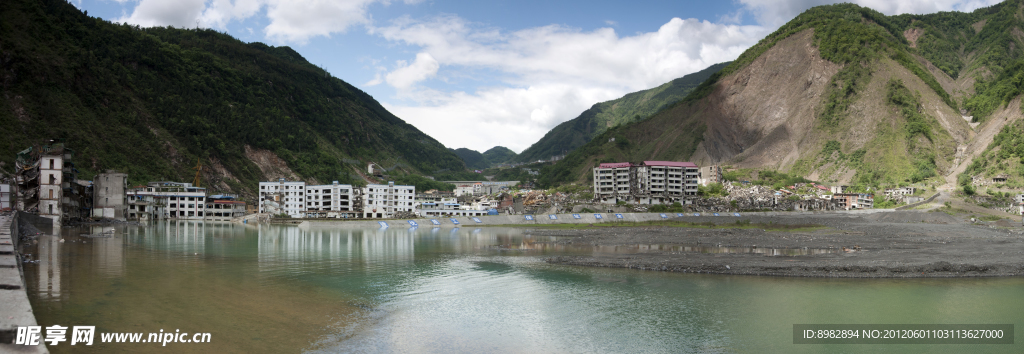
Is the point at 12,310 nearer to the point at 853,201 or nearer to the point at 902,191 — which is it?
the point at 853,201

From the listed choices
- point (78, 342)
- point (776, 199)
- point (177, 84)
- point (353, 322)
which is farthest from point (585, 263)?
point (177, 84)

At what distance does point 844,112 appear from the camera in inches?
5148

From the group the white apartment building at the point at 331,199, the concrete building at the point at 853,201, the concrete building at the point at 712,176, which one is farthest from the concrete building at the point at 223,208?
the concrete building at the point at 853,201

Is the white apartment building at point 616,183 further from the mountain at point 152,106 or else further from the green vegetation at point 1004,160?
the mountain at point 152,106

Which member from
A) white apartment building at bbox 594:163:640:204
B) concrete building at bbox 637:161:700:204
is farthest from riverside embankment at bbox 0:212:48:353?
concrete building at bbox 637:161:700:204

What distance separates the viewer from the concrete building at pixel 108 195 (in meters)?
64.0

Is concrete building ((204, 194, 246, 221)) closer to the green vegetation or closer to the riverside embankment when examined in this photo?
the riverside embankment

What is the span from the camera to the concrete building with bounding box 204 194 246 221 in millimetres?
84688

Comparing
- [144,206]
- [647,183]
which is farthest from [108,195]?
[647,183]

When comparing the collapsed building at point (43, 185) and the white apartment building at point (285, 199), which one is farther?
the white apartment building at point (285, 199)

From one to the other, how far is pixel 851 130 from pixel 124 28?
16520cm

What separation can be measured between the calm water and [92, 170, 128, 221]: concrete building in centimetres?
4097

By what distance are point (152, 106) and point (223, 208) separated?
32540 mm

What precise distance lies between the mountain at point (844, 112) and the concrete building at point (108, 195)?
4187 inches
